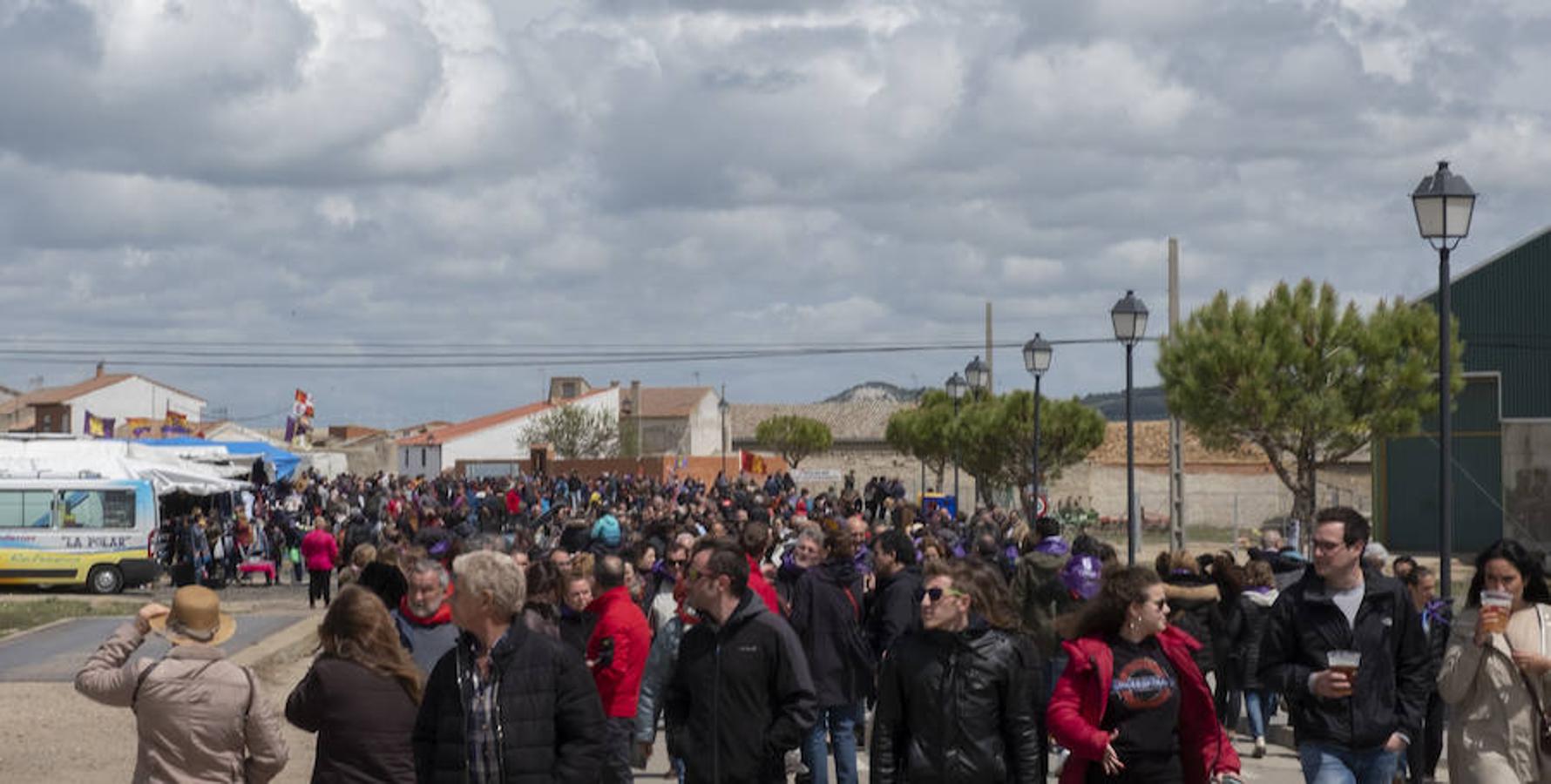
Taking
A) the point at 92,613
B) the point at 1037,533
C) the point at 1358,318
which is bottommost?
the point at 92,613

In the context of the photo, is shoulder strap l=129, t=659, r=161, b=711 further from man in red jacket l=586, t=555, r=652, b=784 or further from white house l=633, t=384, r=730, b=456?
white house l=633, t=384, r=730, b=456

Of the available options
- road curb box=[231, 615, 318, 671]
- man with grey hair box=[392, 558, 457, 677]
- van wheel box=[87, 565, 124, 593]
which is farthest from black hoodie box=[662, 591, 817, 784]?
van wheel box=[87, 565, 124, 593]

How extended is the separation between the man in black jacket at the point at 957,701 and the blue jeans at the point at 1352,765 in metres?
1.54

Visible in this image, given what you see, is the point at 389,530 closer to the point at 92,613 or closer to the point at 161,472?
the point at 92,613

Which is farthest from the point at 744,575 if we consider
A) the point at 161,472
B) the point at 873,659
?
the point at 161,472

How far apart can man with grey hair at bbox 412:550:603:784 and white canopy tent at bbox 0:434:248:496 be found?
98.2 ft

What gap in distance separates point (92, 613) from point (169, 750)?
22799mm

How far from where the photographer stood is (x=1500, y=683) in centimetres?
735

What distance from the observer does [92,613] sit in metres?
27.8

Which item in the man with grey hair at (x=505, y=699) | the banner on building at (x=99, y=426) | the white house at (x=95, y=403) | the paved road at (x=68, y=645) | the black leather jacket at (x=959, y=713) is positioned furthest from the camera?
the white house at (x=95, y=403)

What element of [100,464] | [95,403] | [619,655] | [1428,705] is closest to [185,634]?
[619,655]

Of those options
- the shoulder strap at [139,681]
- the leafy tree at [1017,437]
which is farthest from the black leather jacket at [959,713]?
the leafy tree at [1017,437]

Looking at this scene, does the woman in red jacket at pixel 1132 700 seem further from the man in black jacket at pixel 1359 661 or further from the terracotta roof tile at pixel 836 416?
the terracotta roof tile at pixel 836 416

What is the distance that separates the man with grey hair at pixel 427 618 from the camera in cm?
812
